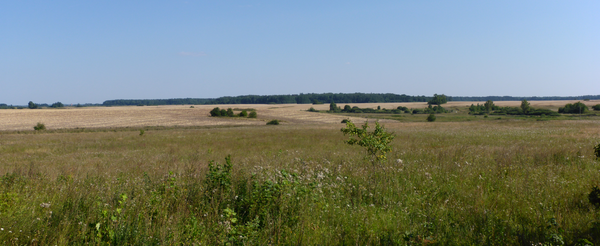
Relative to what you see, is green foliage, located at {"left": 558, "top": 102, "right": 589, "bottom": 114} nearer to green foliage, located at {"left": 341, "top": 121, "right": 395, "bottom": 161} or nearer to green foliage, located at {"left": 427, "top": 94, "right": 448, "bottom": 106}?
green foliage, located at {"left": 427, "top": 94, "right": 448, "bottom": 106}

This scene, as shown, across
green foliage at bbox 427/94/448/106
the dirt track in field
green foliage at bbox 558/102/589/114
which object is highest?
green foliage at bbox 427/94/448/106

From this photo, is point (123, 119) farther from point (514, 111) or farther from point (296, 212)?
point (514, 111)

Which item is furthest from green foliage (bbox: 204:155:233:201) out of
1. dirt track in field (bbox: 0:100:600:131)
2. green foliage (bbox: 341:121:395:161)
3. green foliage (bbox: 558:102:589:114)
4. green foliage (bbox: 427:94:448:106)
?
green foliage (bbox: 427:94:448:106)

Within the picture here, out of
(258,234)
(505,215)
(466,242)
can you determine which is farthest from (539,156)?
(258,234)

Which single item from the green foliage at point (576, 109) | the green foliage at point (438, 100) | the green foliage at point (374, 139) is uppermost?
the green foliage at point (438, 100)

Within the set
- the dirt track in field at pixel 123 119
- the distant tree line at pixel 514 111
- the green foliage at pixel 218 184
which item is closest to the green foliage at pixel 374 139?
the green foliage at pixel 218 184

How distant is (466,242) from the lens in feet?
14.8

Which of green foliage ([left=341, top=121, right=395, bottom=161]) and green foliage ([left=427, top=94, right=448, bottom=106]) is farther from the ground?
green foliage ([left=427, top=94, right=448, bottom=106])

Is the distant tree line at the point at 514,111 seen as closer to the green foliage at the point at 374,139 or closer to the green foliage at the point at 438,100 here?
the green foliage at the point at 438,100

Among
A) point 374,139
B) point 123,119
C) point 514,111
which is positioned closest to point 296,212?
point 374,139

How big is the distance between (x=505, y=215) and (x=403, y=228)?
6.54ft

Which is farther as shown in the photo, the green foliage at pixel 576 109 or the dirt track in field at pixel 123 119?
the green foliage at pixel 576 109

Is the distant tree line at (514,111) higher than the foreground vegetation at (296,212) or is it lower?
lower

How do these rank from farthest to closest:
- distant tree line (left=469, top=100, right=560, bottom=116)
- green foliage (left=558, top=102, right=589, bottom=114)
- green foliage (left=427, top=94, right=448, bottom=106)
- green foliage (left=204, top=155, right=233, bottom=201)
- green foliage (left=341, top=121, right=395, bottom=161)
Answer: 1. green foliage (left=427, top=94, right=448, bottom=106)
2. distant tree line (left=469, top=100, right=560, bottom=116)
3. green foliage (left=558, top=102, right=589, bottom=114)
4. green foliage (left=341, top=121, right=395, bottom=161)
5. green foliage (left=204, top=155, right=233, bottom=201)
